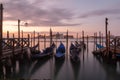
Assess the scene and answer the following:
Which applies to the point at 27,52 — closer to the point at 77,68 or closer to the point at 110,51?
the point at 77,68

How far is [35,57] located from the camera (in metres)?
25.8

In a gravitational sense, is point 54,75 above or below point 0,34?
below

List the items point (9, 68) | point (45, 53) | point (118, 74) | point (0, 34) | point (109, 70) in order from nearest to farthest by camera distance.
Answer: point (0, 34)
point (9, 68)
point (118, 74)
point (109, 70)
point (45, 53)

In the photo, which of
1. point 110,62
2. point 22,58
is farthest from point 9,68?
point 110,62

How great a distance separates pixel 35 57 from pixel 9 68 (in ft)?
26.0

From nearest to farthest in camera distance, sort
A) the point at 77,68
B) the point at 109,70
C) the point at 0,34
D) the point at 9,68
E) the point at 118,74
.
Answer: the point at 0,34 < the point at 9,68 < the point at 118,74 < the point at 109,70 < the point at 77,68

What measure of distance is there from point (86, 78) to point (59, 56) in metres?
9.04

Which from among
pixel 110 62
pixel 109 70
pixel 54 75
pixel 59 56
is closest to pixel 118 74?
pixel 109 70

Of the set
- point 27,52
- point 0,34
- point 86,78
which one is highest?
point 0,34

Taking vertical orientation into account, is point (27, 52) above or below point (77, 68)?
above

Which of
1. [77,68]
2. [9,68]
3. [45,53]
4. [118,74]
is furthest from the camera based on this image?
[45,53]

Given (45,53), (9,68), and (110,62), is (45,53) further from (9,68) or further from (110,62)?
(9,68)

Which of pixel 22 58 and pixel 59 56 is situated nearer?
pixel 22 58

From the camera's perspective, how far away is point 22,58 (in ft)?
76.1
